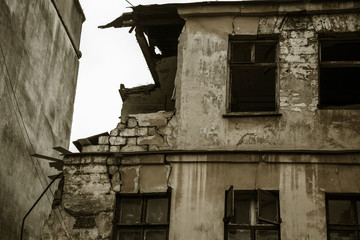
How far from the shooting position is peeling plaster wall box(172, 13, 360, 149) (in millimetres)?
10305

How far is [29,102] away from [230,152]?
6610 millimetres

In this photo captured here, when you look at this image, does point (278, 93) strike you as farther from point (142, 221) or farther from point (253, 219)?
point (142, 221)

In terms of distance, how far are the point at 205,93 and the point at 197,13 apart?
5.57ft

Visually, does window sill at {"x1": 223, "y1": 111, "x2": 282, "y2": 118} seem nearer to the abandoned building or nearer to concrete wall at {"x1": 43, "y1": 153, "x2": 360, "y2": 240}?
the abandoned building

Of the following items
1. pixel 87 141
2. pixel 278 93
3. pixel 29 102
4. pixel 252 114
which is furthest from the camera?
pixel 29 102

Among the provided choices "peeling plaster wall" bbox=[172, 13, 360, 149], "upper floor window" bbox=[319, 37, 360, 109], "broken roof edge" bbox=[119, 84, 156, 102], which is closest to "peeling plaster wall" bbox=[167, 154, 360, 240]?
"peeling plaster wall" bbox=[172, 13, 360, 149]

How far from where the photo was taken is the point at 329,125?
10.3 m

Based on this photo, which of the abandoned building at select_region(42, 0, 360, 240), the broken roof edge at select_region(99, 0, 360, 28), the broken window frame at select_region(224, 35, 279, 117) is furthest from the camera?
the broken roof edge at select_region(99, 0, 360, 28)

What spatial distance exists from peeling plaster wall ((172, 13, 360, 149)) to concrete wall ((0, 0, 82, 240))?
15.3 ft

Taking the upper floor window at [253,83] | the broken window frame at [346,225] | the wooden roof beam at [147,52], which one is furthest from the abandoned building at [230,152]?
the wooden roof beam at [147,52]

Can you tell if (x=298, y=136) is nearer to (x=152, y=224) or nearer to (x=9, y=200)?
(x=152, y=224)

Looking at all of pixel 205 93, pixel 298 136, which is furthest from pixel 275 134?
pixel 205 93

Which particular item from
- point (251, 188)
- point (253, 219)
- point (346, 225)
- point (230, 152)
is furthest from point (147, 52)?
point (346, 225)

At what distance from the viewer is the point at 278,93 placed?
10.7m
